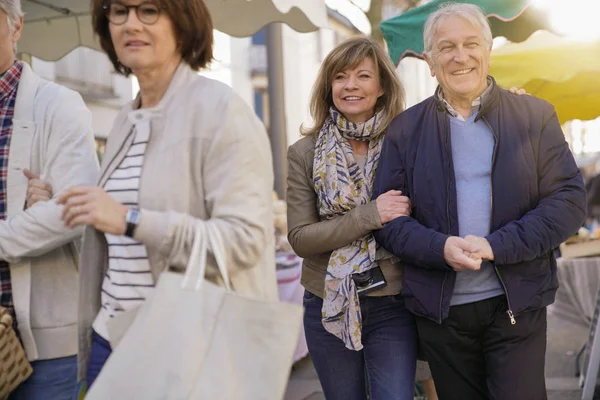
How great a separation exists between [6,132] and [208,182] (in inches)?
35.0

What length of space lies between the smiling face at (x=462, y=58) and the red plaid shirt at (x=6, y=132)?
148 centimetres

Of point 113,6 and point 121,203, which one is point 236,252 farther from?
point 113,6

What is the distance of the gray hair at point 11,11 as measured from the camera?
2.13 metres

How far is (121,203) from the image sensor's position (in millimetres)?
1671

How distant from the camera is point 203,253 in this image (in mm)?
1508

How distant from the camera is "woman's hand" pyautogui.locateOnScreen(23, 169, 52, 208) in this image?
80.2 inches

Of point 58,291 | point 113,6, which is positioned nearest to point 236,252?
point 113,6

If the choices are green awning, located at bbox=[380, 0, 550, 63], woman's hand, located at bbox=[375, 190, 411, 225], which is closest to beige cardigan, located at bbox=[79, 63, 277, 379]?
woman's hand, located at bbox=[375, 190, 411, 225]

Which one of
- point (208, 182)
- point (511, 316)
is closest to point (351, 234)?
point (511, 316)

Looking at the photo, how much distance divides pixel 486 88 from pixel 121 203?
1.46 meters

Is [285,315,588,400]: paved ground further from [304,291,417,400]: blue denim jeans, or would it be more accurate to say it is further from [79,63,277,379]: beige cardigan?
[79,63,277,379]: beige cardigan

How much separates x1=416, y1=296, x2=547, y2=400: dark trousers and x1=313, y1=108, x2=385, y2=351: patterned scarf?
0.30 metres

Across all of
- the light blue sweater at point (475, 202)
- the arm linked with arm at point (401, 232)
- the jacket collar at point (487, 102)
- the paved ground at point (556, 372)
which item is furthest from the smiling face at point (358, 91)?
the paved ground at point (556, 372)

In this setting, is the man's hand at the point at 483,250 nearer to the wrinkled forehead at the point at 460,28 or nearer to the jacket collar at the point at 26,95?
the wrinkled forehead at the point at 460,28
